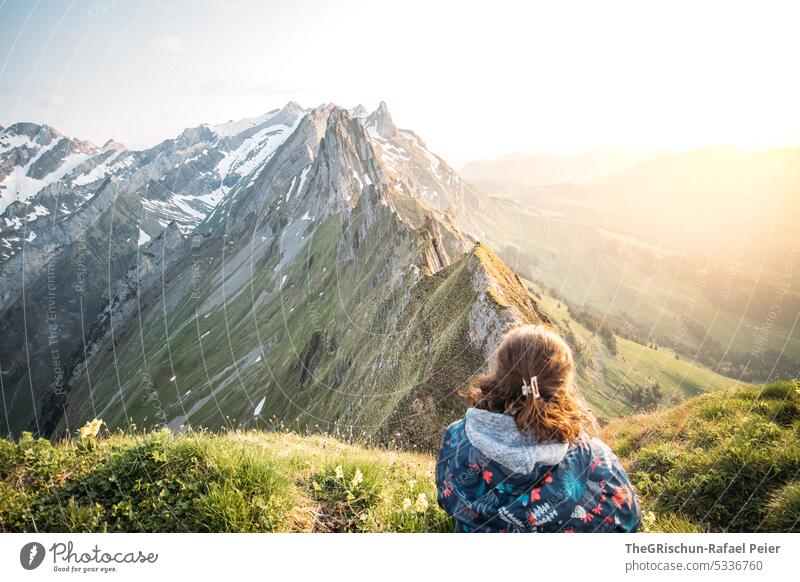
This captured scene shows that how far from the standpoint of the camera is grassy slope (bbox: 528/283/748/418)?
140ft

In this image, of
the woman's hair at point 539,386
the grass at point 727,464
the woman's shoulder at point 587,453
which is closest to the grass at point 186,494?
the woman's hair at point 539,386

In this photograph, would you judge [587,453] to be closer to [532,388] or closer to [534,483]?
[534,483]

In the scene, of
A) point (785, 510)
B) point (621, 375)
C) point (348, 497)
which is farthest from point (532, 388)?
point (621, 375)

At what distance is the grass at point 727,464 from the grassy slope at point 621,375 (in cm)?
2442

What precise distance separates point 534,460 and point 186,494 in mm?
4377

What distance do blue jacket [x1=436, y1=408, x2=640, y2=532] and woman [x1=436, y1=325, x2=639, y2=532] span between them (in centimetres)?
1

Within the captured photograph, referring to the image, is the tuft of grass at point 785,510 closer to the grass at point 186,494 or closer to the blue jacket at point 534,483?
the blue jacket at point 534,483

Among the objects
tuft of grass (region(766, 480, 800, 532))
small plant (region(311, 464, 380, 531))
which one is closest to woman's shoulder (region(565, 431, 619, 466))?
small plant (region(311, 464, 380, 531))

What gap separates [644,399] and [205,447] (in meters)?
57.4

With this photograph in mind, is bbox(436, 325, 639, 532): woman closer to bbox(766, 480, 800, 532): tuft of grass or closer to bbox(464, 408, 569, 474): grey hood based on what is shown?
bbox(464, 408, 569, 474): grey hood

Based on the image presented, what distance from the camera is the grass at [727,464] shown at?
618cm
